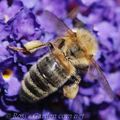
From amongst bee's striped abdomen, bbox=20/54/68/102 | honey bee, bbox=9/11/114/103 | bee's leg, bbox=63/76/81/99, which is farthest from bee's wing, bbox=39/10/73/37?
bee's leg, bbox=63/76/81/99

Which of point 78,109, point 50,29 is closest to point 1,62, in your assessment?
point 50,29

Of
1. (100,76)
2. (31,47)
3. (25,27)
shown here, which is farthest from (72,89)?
(25,27)

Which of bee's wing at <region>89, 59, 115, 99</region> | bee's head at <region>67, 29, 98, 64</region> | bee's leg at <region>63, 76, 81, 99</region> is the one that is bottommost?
bee's leg at <region>63, 76, 81, 99</region>

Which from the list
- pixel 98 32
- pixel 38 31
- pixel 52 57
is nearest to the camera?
pixel 52 57

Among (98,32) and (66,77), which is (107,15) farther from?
(66,77)

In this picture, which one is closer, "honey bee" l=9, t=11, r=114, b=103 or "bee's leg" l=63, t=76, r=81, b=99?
"honey bee" l=9, t=11, r=114, b=103

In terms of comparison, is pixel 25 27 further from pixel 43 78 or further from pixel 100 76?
pixel 100 76

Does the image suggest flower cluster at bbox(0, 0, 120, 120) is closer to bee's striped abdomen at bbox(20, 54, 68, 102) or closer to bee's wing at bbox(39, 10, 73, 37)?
bee's wing at bbox(39, 10, 73, 37)
